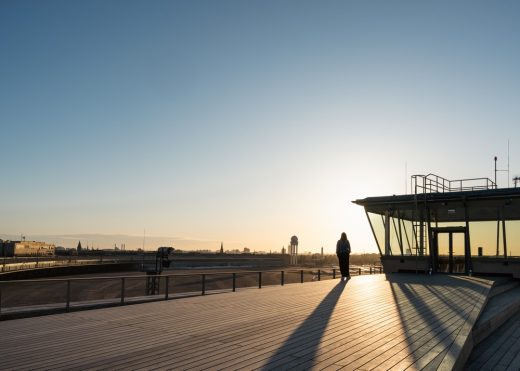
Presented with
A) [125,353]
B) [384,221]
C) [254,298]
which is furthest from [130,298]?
[384,221]

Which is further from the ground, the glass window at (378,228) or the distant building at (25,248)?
the glass window at (378,228)

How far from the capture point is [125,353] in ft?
20.3

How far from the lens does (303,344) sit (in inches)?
269

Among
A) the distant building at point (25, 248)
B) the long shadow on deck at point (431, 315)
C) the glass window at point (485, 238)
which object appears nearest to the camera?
the long shadow on deck at point (431, 315)

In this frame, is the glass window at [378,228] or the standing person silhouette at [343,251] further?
the glass window at [378,228]

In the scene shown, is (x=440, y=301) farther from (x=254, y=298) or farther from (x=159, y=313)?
(x=159, y=313)

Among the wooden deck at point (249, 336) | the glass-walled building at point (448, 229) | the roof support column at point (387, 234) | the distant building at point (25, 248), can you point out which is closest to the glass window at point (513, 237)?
the glass-walled building at point (448, 229)

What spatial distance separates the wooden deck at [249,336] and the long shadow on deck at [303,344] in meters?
0.01

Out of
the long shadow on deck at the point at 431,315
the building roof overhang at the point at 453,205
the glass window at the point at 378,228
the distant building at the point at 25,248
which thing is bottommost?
the distant building at the point at 25,248

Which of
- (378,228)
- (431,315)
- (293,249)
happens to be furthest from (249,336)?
(293,249)

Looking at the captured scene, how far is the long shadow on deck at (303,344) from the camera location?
18.9 ft

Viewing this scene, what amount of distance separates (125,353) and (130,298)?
6468 millimetres

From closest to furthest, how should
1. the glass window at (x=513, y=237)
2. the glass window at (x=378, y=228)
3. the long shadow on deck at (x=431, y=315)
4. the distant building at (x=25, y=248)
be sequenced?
the long shadow on deck at (x=431, y=315), the glass window at (x=513, y=237), the glass window at (x=378, y=228), the distant building at (x=25, y=248)

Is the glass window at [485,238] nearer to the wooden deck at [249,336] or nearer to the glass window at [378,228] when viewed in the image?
the glass window at [378,228]
